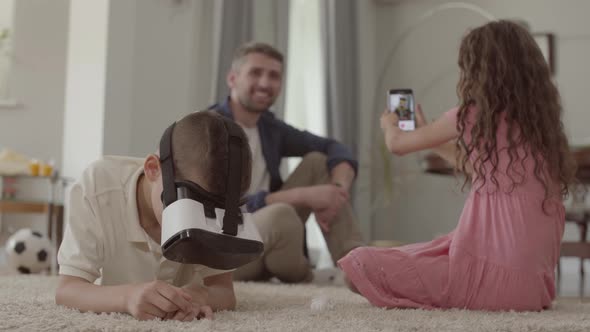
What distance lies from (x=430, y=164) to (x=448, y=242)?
2.45 metres

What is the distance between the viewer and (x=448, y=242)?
183cm

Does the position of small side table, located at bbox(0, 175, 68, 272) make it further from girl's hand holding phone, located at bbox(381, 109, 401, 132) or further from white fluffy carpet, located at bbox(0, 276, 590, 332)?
girl's hand holding phone, located at bbox(381, 109, 401, 132)

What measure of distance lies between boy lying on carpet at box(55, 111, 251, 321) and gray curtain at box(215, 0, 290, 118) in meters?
2.40

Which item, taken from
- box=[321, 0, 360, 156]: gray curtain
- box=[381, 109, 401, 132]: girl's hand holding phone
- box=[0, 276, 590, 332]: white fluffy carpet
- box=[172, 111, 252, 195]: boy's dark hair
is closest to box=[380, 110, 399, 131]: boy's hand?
box=[381, 109, 401, 132]: girl's hand holding phone

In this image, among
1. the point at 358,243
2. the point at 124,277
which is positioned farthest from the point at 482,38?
the point at 358,243

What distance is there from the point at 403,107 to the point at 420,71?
3.86 meters

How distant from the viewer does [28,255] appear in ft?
9.86

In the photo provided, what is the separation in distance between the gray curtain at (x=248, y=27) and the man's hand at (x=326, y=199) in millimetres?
1235

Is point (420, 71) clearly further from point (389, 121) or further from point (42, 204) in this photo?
point (389, 121)

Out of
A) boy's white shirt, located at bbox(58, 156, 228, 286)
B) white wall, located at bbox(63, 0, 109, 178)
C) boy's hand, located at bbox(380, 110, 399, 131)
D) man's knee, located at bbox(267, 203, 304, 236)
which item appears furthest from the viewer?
white wall, located at bbox(63, 0, 109, 178)

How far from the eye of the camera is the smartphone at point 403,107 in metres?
2.10

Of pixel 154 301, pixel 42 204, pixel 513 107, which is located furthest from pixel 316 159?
pixel 154 301

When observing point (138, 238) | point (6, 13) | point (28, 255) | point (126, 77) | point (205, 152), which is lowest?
point (28, 255)

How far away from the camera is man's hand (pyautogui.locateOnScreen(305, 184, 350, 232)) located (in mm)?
2816
